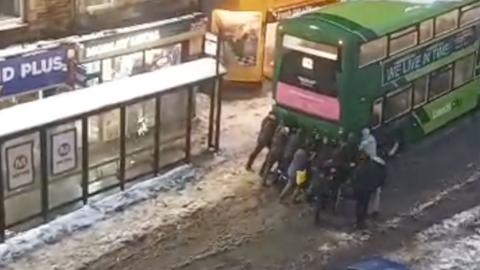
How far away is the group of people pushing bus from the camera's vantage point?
19953 millimetres

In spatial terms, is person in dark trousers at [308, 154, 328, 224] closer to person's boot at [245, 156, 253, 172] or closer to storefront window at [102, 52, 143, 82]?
person's boot at [245, 156, 253, 172]

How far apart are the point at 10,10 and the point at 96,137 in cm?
332

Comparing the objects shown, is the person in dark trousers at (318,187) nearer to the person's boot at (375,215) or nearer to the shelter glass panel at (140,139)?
the person's boot at (375,215)

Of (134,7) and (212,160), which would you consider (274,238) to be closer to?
(212,160)

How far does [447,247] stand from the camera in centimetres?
1983

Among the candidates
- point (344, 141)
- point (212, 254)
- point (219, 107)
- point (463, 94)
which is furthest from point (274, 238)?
point (463, 94)

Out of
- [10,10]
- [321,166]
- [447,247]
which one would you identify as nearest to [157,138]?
[321,166]

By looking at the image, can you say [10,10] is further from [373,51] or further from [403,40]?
[403,40]

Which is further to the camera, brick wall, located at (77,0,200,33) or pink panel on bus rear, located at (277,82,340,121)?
brick wall, located at (77,0,200,33)

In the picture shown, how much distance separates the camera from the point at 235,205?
21156 mm

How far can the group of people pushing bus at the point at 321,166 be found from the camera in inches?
786

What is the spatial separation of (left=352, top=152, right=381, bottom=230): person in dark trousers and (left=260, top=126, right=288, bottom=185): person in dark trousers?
2.11 m

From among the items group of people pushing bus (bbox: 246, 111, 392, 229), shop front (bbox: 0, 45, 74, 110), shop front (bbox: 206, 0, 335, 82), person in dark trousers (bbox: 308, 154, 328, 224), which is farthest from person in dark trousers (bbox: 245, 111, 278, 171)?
shop front (bbox: 206, 0, 335, 82)

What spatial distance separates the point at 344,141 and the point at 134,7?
6122 millimetres
